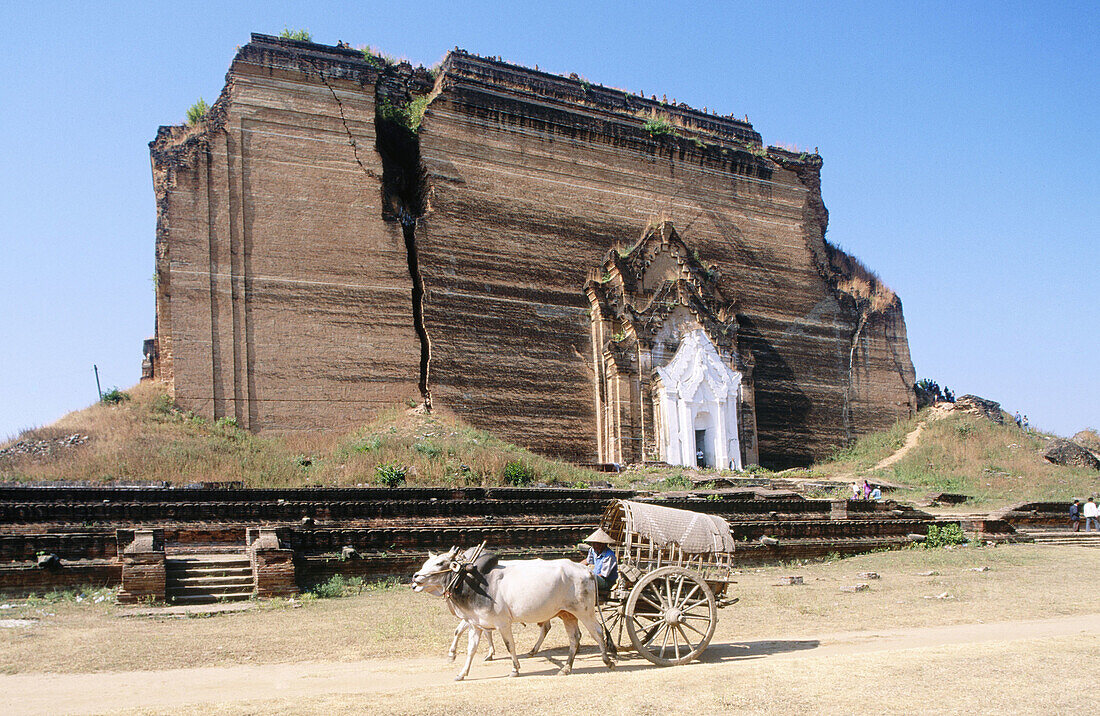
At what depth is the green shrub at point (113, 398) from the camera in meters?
21.2

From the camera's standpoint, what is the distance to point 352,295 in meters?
23.8

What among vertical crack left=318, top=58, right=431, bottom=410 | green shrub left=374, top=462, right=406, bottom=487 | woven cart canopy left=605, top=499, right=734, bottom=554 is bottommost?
woven cart canopy left=605, top=499, right=734, bottom=554

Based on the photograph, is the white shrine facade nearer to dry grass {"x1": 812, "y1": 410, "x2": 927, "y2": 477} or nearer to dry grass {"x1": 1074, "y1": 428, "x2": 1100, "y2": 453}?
dry grass {"x1": 812, "y1": 410, "x2": 927, "y2": 477}

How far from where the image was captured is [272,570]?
1095 cm

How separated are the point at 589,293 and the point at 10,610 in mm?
19929

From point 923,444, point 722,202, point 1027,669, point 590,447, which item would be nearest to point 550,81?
point 722,202

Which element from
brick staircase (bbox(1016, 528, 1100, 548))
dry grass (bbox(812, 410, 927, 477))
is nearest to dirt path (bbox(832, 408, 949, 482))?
dry grass (bbox(812, 410, 927, 477))

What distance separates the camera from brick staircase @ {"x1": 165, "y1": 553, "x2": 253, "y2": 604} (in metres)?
10.7

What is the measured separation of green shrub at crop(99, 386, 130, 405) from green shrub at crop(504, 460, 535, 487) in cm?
918

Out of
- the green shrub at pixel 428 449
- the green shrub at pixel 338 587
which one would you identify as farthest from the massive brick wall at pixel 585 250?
the green shrub at pixel 338 587

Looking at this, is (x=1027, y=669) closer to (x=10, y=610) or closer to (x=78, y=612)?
(x=78, y=612)

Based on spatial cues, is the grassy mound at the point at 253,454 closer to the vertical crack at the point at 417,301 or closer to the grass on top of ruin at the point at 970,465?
the vertical crack at the point at 417,301

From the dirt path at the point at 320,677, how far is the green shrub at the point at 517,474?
11.8 metres

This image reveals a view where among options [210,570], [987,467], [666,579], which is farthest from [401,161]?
[666,579]
